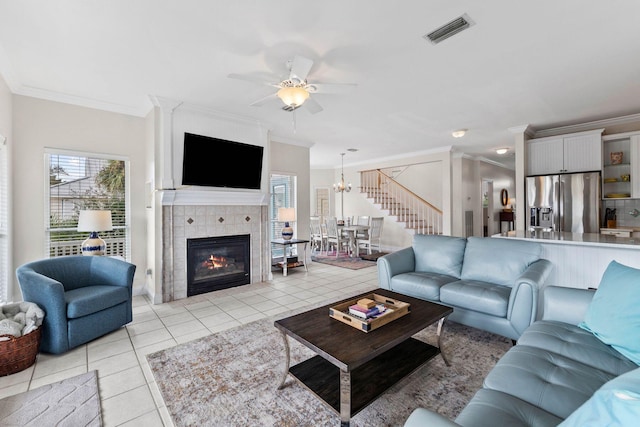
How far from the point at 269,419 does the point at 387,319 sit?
3.17ft

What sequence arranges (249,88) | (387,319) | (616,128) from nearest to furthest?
(387,319), (249,88), (616,128)

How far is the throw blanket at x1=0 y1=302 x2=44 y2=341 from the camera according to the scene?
2.25 m

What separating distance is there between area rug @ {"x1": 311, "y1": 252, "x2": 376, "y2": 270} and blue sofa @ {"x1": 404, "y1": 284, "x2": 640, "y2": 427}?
4401 millimetres

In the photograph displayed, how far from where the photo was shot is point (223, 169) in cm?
439

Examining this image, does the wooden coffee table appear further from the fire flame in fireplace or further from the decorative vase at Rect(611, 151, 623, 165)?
the decorative vase at Rect(611, 151, 623, 165)

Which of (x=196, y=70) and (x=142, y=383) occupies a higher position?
(x=196, y=70)

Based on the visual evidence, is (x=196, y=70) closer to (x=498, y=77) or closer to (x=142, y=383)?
(x=142, y=383)

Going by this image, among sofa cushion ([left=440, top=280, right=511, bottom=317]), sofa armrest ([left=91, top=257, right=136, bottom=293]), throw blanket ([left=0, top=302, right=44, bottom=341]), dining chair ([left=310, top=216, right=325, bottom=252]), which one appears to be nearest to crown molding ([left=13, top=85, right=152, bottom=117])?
sofa armrest ([left=91, top=257, right=136, bottom=293])

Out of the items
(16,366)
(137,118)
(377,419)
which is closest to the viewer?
(377,419)

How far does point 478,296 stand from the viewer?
267 centimetres

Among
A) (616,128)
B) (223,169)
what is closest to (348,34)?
(223,169)

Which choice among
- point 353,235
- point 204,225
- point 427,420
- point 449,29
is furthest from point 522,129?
point 427,420

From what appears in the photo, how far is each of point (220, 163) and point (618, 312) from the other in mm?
4374

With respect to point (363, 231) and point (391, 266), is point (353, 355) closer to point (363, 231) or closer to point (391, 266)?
point (391, 266)
